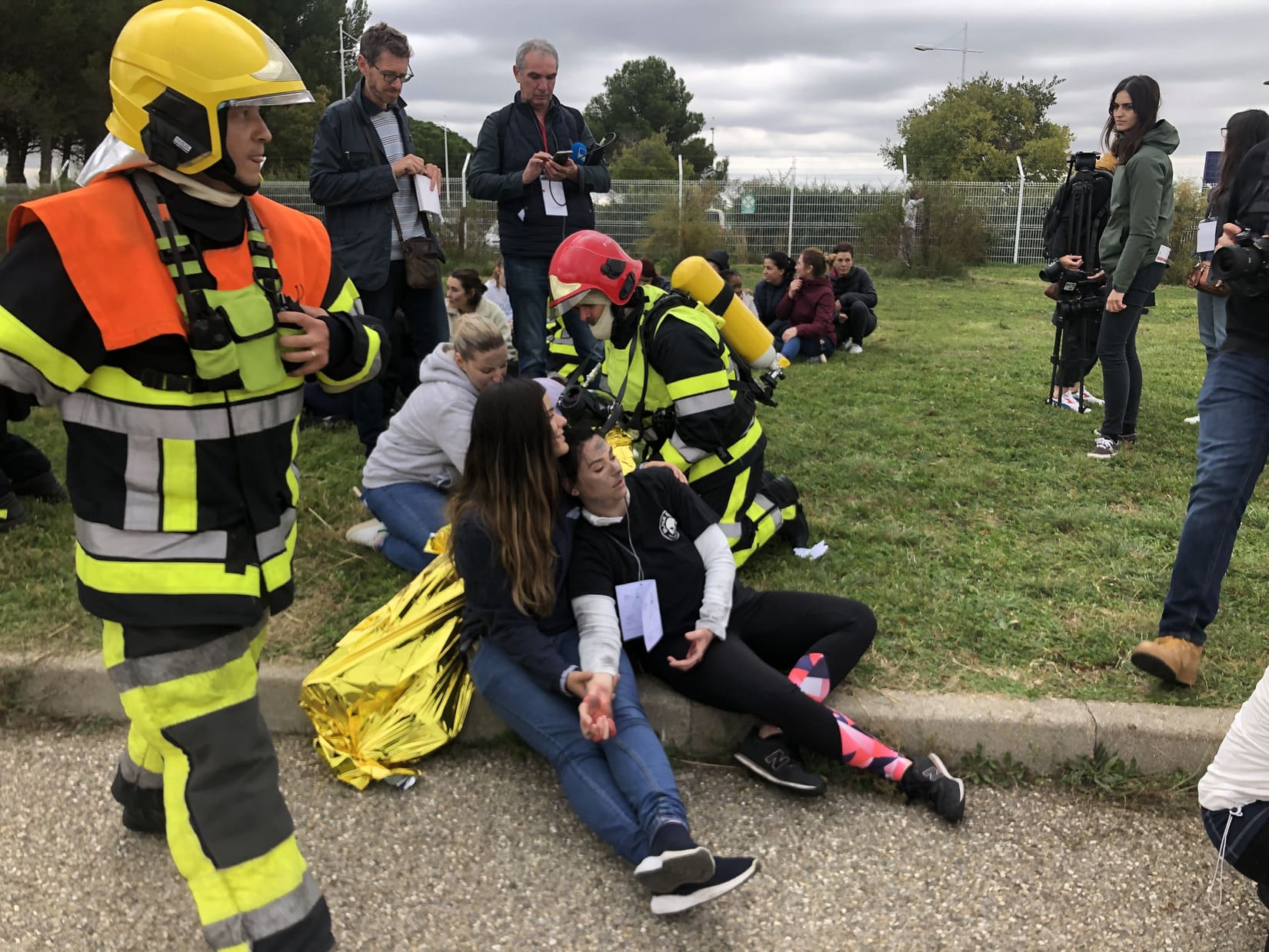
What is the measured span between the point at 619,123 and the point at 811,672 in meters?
75.0

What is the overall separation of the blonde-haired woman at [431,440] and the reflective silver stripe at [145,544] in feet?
6.80

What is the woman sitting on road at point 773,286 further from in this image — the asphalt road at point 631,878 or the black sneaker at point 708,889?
the black sneaker at point 708,889

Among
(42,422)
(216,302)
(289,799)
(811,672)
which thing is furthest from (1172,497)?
(42,422)

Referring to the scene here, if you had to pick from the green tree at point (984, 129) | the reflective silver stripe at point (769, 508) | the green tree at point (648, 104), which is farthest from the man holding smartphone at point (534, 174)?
the green tree at point (648, 104)

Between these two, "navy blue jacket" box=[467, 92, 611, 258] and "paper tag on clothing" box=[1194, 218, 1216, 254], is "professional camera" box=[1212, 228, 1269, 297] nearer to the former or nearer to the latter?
"paper tag on clothing" box=[1194, 218, 1216, 254]

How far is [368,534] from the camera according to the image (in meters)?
4.46

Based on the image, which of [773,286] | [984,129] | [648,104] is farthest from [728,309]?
[648,104]

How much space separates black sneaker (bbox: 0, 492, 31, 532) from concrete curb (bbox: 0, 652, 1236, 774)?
A: 5.07ft

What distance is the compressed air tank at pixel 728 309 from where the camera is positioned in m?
4.53

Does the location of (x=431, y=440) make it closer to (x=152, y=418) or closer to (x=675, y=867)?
(x=152, y=418)

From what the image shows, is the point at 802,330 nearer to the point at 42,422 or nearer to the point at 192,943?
the point at 42,422

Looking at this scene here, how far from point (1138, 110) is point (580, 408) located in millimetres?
4313

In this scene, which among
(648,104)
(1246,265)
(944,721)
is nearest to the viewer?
(1246,265)

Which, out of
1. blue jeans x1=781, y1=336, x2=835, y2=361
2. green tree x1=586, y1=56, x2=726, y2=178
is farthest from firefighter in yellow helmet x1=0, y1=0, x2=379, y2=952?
green tree x1=586, y1=56, x2=726, y2=178
